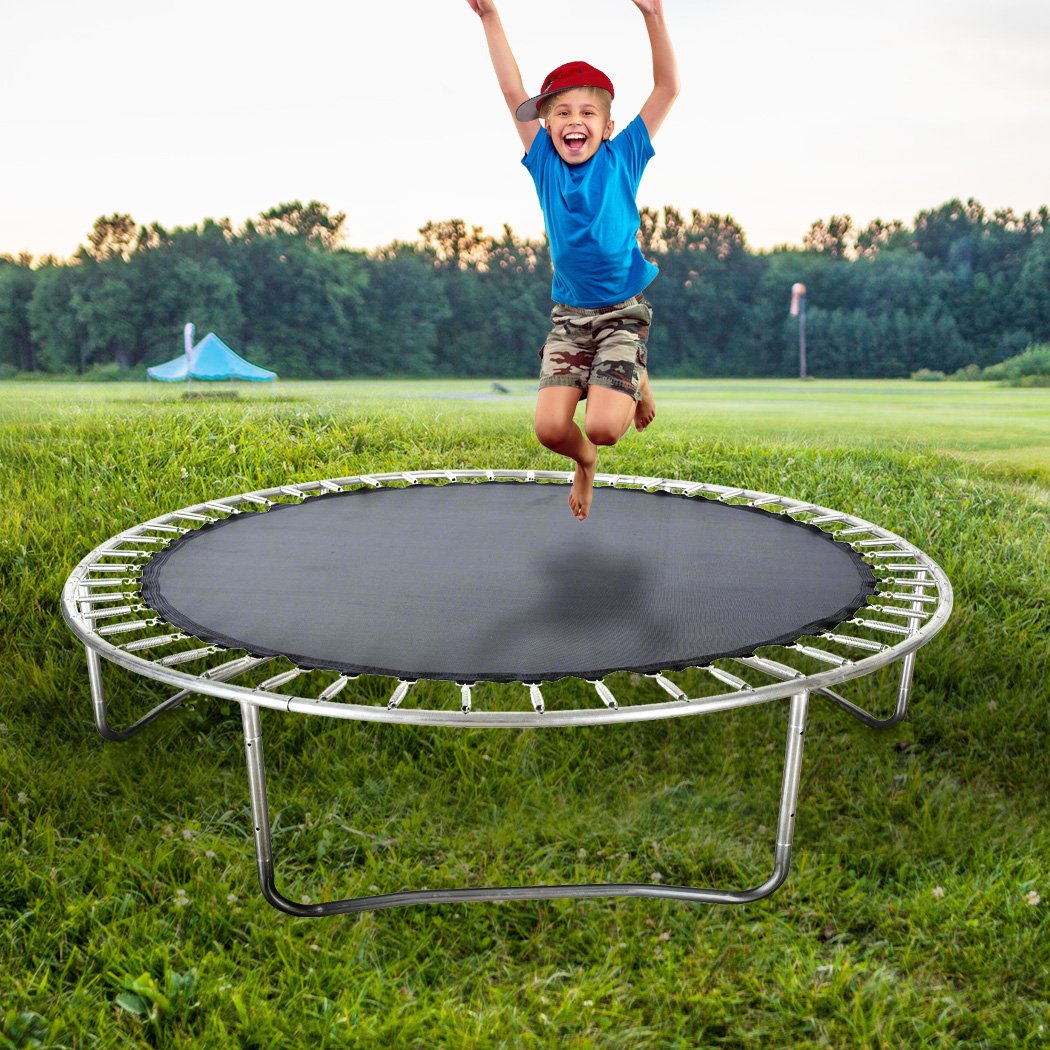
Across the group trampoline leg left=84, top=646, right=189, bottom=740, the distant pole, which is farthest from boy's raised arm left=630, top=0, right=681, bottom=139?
the distant pole

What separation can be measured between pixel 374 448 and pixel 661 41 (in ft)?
7.65

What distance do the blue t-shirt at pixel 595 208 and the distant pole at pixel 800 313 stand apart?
23.0 ft

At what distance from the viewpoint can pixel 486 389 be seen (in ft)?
25.1

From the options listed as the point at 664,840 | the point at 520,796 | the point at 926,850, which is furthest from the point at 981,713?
the point at 520,796

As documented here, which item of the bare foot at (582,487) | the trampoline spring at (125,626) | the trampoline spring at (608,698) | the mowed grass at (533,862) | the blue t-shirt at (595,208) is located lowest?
the mowed grass at (533,862)

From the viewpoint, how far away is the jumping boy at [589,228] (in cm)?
175

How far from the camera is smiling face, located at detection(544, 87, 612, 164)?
1.73 meters

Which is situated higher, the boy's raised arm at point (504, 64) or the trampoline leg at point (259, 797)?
the boy's raised arm at point (504, 64)

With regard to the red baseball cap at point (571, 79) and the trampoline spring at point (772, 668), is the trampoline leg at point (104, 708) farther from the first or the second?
the red baseball cap at point (571, 79)

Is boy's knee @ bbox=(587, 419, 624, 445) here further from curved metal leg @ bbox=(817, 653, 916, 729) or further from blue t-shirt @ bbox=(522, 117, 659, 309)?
curved metal leg @ bbox=(817, 653, 916, 729)

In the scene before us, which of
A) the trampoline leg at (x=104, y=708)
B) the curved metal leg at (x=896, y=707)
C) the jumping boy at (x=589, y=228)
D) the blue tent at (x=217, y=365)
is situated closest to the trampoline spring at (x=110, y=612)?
the trampoline leg at (x=104, y=708)

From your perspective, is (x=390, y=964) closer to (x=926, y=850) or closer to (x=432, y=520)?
(x=926, y=850)

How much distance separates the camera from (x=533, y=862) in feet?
5.72

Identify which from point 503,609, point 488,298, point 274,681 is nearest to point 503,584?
point 503,609
